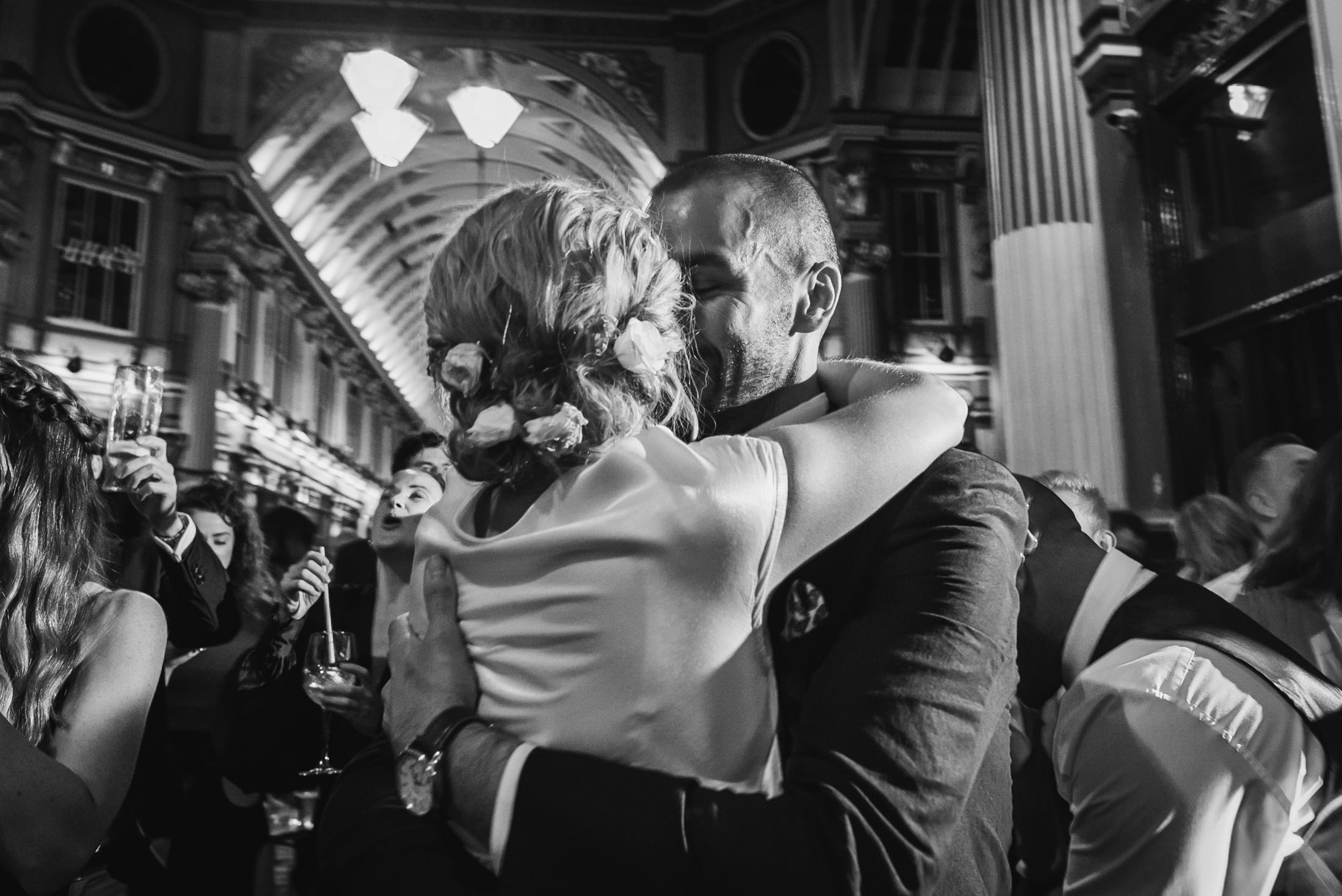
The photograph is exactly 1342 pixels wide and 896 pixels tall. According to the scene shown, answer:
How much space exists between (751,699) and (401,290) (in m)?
28.8

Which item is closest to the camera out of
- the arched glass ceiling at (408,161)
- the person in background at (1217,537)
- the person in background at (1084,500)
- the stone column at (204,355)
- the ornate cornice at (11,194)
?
the person in background at (1084,500)

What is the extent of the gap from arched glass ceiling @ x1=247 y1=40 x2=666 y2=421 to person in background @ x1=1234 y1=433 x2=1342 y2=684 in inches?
359

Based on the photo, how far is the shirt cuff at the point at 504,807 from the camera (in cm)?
95

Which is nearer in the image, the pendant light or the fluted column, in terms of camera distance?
the fluted column

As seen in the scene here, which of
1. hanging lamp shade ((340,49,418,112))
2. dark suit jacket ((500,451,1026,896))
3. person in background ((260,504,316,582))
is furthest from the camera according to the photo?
hanging lamp shade ((340,49,418,112))

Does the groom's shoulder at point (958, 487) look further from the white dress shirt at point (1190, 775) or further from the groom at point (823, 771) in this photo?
the white dress shirt at point (1190, 775)

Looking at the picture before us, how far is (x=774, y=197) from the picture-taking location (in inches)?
53.7

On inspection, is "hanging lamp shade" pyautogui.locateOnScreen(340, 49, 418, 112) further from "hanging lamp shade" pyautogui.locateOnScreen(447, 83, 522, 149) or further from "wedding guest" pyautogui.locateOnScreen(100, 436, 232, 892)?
"wedding guest" pyautogui.locateOnScreen(100, 436, 232, 892)

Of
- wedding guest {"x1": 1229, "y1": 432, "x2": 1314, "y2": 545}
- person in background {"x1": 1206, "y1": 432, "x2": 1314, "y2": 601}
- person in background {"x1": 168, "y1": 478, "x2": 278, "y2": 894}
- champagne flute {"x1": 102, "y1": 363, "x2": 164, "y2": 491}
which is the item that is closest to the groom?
champagne flute {"x1": 102, "y1": 363, "x2": 164, "y2": 491}

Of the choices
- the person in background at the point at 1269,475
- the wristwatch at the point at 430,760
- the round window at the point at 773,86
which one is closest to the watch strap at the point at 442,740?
the wristwatch at the point at 430,760


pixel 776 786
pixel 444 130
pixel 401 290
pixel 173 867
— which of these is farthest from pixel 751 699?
pixel 401 290

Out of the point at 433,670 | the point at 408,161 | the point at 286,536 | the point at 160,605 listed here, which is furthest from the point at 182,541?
the point at 408,161

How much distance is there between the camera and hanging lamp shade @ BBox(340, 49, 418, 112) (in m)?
9.34

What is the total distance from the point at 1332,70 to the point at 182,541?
12.7ft
